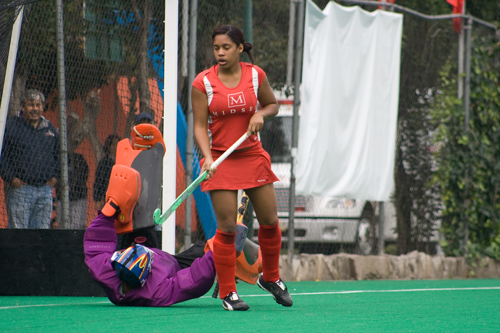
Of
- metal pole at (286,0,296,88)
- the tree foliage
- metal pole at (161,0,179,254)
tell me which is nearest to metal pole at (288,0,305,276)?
metal pole at (286,0,296,88)

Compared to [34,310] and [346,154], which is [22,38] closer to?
[34,310]

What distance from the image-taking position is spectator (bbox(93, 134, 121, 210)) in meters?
6.86

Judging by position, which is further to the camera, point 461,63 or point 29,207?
point 461,63

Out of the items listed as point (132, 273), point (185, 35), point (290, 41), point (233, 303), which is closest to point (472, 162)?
point (290, 41)

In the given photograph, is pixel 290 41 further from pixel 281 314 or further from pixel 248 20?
pixel 281 314

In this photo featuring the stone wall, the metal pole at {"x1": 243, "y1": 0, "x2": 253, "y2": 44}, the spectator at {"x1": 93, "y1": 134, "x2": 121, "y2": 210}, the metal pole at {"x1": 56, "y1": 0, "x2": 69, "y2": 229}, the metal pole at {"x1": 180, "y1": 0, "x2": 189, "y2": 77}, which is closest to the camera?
the metal pole at {"x1": 56, "y1": 0, "x2": 69, "y2": 229}

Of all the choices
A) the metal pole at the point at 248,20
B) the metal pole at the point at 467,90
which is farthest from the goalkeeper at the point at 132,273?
the metal pole at the point at 467,90

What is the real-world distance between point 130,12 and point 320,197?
3.14 meters

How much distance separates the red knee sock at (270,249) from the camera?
5.49m

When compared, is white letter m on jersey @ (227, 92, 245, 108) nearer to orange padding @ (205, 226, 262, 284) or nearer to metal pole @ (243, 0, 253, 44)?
orange padding @ (205, 226, 262, 284)

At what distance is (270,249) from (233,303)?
508mm

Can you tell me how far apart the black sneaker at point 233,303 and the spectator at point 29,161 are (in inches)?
87.0

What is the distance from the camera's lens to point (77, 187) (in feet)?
22.4

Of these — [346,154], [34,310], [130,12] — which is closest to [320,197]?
[346,154]
